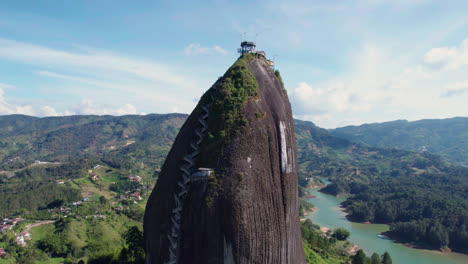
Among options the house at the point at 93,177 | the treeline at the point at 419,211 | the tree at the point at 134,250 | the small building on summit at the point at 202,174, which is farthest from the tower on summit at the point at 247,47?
the house at the point at 93,177

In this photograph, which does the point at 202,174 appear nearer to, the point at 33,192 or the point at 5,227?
the point at 5,227

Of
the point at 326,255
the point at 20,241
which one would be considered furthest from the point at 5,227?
the point at 326,255

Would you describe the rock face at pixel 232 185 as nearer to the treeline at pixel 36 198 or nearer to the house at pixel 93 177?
the treeline at pixel 36 198

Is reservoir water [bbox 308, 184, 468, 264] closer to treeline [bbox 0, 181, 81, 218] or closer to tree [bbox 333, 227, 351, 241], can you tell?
tree [bbox 333, 227, 351, 241]

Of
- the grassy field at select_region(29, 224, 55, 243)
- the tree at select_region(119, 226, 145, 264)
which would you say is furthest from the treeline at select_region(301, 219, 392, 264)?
the grassy field at select_region(29, 224, 55, 243)

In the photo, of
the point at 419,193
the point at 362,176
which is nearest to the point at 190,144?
the point at 419,193
